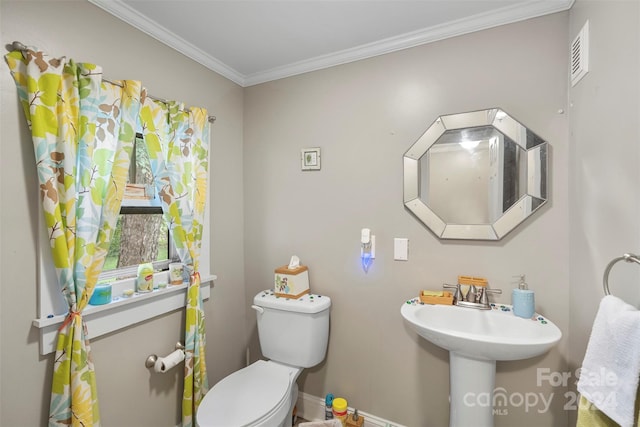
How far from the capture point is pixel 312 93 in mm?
2012

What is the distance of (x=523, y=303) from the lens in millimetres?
1370

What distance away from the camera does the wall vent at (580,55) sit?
1.21m

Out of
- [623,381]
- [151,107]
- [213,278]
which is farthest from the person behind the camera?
[213,278]

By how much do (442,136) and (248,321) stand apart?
1.91 meters

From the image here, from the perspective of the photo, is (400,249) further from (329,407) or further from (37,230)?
(37,230)

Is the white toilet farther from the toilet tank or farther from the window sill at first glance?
the window sill

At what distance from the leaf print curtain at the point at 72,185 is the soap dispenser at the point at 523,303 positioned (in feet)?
6.39

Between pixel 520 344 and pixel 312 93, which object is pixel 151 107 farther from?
pixel 520 344

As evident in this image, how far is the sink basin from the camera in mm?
1136

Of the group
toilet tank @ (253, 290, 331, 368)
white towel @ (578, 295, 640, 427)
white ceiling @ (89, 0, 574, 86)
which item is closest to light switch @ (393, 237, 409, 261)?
toilet tank @ (253, 290, 331, 368)

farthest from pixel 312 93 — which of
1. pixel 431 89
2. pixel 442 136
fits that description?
pixel 442 136

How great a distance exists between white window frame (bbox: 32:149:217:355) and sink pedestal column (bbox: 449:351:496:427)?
1.54 m

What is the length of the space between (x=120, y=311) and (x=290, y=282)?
916 mm

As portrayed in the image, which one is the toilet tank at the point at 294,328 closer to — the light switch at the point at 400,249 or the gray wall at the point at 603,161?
the light switch at the point at 400,249
